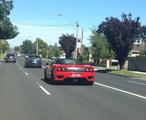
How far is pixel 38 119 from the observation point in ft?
38.4

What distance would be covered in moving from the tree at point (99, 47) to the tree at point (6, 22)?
1576 cm

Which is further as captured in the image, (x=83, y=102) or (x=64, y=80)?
(x=64, y=80)

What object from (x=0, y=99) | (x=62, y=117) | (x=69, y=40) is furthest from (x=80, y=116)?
(x=69, y=40)

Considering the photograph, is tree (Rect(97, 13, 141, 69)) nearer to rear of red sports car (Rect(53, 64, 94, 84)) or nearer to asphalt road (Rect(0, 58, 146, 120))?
rear of red sports car (Rect(53, 64, 94, 84))

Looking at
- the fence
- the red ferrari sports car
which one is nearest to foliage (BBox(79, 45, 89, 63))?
the fence

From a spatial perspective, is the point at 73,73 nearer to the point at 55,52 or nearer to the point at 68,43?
the point at 68,43

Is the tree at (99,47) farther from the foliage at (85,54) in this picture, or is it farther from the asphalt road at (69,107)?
the asphalt road at (69,107)

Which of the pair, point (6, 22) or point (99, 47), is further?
point (6, 22)

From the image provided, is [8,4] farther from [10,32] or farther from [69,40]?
[69,40]

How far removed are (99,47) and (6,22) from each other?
19258mm

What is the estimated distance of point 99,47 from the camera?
3145 inches

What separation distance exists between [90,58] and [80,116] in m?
78.4

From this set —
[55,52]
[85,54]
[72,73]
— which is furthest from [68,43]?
[72,73]

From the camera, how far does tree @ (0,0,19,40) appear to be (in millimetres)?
86594
